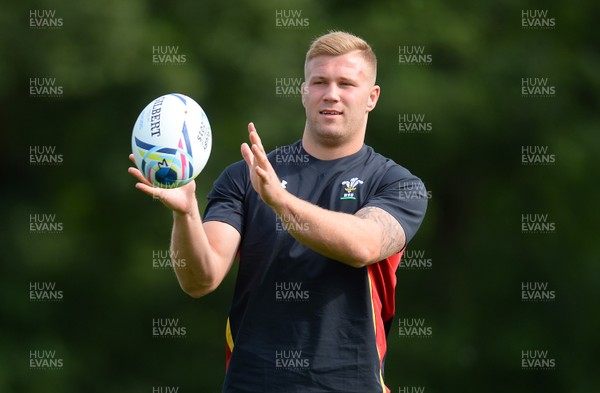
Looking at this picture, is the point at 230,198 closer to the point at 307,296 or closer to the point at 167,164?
the point at 167,164

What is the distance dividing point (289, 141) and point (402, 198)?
663cm

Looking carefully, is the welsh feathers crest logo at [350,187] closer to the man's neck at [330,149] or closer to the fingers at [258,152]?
the man's neck at [330,149]

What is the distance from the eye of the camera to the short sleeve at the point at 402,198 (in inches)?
199

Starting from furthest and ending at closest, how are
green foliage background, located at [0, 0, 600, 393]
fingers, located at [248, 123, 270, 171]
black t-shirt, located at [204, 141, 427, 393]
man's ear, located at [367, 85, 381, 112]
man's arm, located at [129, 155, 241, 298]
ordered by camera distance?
green foliage background, located at [0, 0, 600, 393], man's ear, located at [367, 85, 381, 112], black t-shirt, located at [204, 141, 427, 393], man's arm, located at [129, 155, 241, 298], fingers, located at [248, 123, 270, 171]

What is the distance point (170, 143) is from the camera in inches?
190

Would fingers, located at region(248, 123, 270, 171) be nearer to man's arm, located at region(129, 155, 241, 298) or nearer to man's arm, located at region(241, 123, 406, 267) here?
man's arm, located at region(241, 123, 406, 267)

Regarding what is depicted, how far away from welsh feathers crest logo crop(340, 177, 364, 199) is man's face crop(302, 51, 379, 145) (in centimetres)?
20

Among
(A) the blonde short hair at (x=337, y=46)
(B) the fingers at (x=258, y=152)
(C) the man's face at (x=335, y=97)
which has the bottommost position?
(B) the fingers at (x=258, y=152)

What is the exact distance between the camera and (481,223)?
45.5ft

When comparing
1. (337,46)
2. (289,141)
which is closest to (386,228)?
(337,46)

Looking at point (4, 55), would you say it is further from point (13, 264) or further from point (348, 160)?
point (348, 160)

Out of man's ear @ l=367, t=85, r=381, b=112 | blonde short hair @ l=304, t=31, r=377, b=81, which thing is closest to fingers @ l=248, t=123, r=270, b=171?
blonde short hair @ l=304, t=31, r=377, b=81

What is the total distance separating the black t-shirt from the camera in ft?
15.8

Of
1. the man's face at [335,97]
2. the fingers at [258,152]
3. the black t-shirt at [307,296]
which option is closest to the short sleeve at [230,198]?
the black t-shirt at [307,296]
